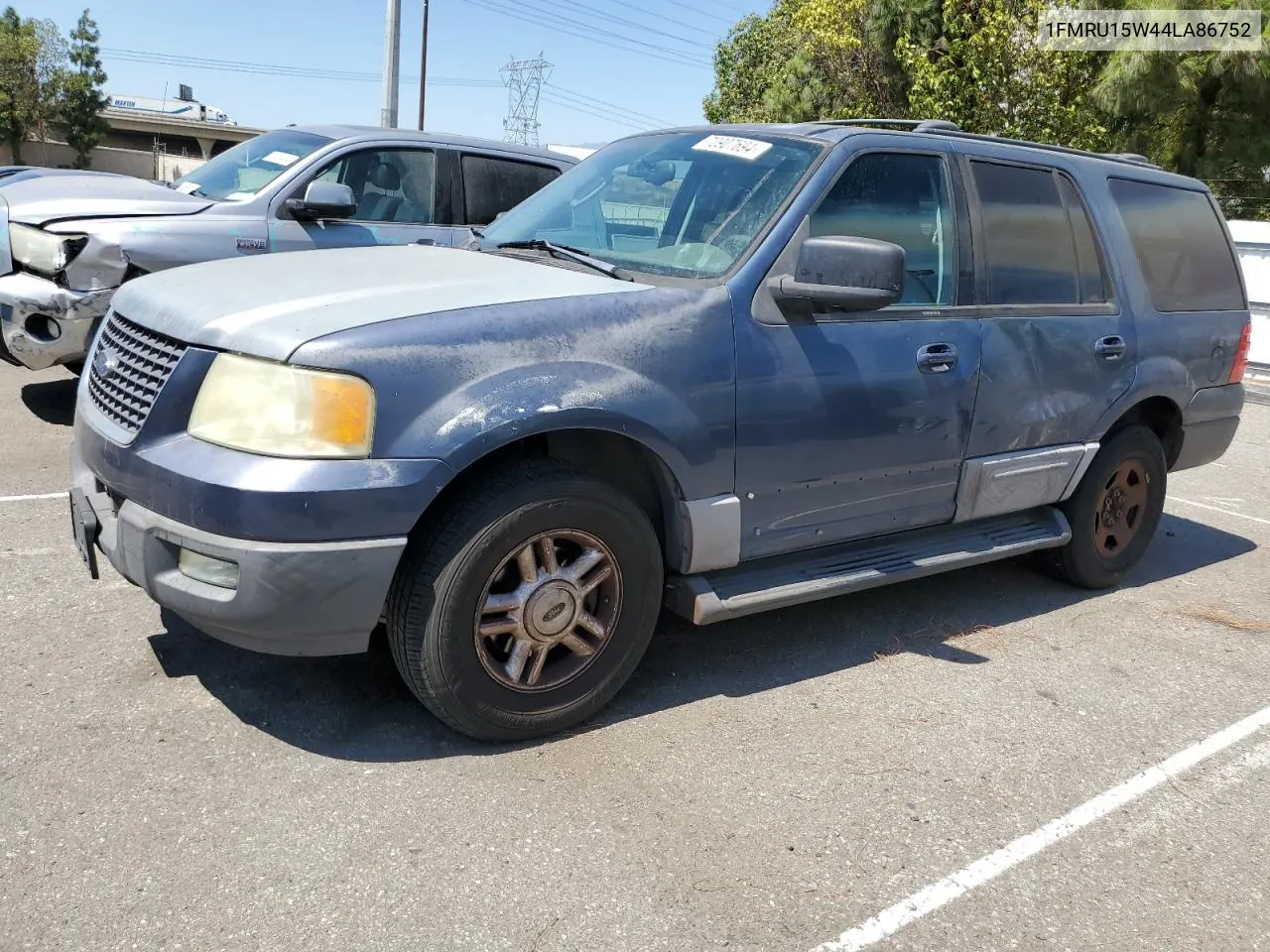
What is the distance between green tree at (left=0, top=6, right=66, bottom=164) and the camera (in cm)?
5528

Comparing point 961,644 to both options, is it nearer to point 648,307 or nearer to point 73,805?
point 648,307

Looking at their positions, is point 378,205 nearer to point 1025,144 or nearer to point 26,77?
point 1025,144

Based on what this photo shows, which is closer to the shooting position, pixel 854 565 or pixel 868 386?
pixel 868 386

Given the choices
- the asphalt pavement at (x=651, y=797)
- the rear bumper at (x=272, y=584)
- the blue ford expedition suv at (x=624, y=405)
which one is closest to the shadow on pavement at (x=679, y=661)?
the asphalt pavement at (x=651, y=797)

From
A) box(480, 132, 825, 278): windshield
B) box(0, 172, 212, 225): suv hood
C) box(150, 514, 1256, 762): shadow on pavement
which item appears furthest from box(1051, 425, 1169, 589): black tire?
box(0, 172, 212, 225): suv hood

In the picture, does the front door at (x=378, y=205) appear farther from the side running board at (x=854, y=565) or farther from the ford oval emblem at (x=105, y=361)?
the side running board at (x=854, y=565)

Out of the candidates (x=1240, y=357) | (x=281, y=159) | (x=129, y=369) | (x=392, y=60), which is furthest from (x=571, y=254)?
(x=392, y=60)

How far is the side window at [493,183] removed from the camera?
734 cm

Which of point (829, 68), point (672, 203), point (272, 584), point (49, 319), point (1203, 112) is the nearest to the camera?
point (272, 584)

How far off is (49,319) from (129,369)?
11.3 feet

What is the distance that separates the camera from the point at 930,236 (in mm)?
4086

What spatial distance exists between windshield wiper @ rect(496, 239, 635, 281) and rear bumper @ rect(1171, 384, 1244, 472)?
126 inches

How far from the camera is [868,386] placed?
373cm

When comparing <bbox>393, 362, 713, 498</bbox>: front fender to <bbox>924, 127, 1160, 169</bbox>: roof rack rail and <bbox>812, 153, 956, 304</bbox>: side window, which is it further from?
<bbox>924, 127, 1160, 169</bbox>: roof rack rail
